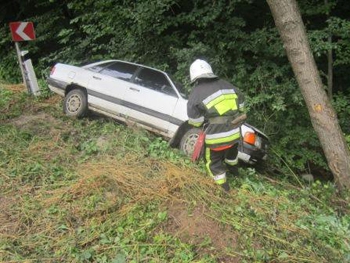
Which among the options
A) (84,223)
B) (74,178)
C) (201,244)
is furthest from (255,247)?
(74,178)

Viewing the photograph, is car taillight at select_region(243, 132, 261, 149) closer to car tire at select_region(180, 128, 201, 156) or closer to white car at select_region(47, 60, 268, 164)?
white car at select_region(47, 60, 268, 164)

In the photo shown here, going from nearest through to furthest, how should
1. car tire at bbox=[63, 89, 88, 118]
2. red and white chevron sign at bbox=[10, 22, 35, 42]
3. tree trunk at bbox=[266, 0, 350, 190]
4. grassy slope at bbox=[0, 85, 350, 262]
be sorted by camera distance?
grassy slope at bbox=[0, 85, 350, 262] < tree trunk at bbox=[266, 0, 350, 190] < car tire at bbox=[63, 89, 88, 118] < red and white chevron sign at bbox=[10, 22, 35, 42]

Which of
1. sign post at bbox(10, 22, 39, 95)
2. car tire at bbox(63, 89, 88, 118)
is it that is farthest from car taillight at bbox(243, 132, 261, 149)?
sign post at bbox(10, 22, 39, 95)

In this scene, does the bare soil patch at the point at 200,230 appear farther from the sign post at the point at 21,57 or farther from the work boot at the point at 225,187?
the sign post at the point at 21,57

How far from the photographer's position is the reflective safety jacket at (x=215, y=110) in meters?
5.02

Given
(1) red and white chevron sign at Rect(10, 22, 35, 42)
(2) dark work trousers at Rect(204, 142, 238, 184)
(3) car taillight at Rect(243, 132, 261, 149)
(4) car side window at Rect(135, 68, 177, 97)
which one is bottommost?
(3) car taillight at Rect(243, 132, 261, 149)

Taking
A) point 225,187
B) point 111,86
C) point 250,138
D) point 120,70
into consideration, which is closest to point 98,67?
point 120,70

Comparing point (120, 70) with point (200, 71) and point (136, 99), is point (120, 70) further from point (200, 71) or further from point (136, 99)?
point (200, 71)

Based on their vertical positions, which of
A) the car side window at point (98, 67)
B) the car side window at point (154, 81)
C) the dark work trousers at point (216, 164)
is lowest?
the dark work trousers at point (216, 164)

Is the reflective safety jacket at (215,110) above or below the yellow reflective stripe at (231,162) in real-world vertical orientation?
above

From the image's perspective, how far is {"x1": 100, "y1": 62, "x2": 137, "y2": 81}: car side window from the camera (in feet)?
25.1

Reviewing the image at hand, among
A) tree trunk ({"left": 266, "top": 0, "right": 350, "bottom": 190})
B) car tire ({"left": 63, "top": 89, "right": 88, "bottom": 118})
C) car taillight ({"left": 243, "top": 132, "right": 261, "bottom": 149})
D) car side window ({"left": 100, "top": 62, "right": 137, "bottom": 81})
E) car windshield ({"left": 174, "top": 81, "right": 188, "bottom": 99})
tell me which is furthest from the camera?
car tire ({"left": 63, "top": 89, "right": 88, "bottom": 118})

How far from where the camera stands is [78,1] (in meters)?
11.0

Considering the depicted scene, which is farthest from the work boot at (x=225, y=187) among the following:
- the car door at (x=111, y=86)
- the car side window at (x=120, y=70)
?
the car side window at (x=120, y=70)
